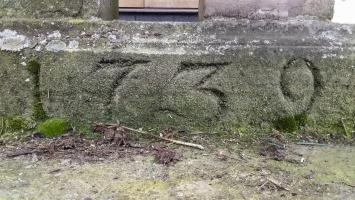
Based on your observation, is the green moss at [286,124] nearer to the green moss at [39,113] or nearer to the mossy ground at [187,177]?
the mossy ground at [187,177]

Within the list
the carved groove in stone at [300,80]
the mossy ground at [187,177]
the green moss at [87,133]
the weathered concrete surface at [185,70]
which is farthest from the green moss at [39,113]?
the carved groove in stone at [300,80]

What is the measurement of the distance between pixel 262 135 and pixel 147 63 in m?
0.47

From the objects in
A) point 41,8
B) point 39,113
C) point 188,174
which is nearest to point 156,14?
point 41,8

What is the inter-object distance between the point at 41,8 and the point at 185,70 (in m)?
0.56

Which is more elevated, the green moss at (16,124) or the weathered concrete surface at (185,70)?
the weathered concrete surface at (185,70)

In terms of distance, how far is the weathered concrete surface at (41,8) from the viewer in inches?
76.9

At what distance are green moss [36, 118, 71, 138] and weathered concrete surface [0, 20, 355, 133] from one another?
30mm

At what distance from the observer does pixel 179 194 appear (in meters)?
1.43

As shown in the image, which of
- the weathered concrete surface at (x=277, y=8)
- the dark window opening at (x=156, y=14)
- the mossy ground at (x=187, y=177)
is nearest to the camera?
the mossy ground at (x=187, y=177)

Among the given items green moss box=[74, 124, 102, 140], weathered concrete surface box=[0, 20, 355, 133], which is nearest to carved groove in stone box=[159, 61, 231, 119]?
weathered concrete surface box=[0, 20, 355, 133]

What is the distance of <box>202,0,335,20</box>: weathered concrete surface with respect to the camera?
1.98 m

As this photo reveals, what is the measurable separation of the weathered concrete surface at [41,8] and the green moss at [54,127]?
379mm

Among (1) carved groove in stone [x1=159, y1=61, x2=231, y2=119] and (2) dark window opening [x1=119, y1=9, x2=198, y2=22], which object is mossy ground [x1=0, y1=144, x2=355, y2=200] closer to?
(1) carved groove in stone [x1=159, y1=61, x2=231, y2=119]

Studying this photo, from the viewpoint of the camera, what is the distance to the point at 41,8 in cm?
195
